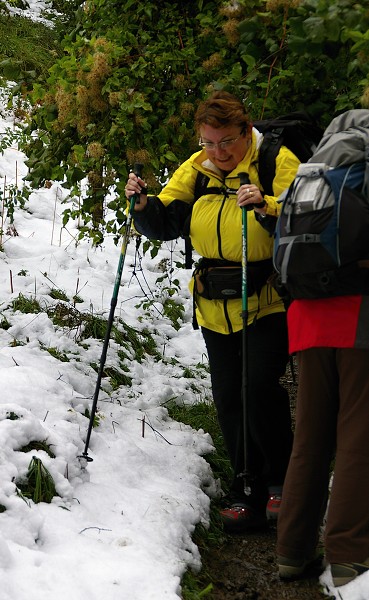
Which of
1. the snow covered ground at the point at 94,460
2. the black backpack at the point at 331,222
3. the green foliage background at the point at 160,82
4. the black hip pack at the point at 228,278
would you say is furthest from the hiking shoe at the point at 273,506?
the green foliage background at the point at 160,82

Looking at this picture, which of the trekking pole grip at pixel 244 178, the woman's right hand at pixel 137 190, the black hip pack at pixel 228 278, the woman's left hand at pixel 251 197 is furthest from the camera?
the woman's right hand at pixel 137 190

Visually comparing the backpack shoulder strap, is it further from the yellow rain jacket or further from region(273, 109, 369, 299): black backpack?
region(273, 109, 369, 299): black backpack

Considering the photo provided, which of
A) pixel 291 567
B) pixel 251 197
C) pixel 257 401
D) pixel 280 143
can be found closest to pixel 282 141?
pixel 280 143

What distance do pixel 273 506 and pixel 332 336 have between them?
136cm

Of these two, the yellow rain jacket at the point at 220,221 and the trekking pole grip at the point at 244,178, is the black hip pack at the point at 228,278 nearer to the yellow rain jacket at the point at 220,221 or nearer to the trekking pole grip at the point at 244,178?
the yellow rain jacket at the point at 220,221

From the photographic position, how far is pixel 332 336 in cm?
315

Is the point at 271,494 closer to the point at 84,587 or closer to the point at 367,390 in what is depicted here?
the point at 367,390

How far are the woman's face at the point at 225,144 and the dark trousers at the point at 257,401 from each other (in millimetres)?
916

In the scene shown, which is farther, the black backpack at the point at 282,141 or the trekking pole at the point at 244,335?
the black backpack at the point at 282,141

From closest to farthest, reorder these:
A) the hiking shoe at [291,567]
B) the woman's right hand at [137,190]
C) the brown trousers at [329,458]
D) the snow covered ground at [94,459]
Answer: the snow covered ground at [94,459], the brown trousers at [329,458], the hiking shoe at [291,567], the woman's right hand at [137,190]

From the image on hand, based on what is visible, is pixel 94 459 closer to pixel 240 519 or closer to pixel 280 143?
pixel 240 519

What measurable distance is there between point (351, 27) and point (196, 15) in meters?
2.49

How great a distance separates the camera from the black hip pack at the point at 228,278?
13.1 ft

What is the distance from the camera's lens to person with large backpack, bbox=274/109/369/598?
3027 millimetres
